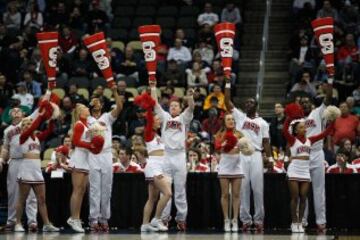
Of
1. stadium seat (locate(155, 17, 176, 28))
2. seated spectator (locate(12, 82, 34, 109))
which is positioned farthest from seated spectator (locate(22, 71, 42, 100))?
stadium seat (locate(155, 17, 176, 28))

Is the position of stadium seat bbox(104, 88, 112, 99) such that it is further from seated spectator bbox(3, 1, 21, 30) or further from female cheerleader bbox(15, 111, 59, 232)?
female cheerleader bbox(15, 111, 59, 232)

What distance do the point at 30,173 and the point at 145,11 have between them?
10363mm

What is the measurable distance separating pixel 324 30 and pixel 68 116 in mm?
7064

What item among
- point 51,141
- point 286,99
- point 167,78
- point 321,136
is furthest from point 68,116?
point 321,136

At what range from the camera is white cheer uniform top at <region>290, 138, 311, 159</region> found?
20.5 meters

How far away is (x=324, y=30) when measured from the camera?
20.7 m

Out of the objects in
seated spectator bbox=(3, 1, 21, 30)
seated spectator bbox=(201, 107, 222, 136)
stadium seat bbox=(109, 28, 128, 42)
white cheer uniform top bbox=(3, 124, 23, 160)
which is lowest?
white cheer uniform top bbox=(3, 124, 23, 160)

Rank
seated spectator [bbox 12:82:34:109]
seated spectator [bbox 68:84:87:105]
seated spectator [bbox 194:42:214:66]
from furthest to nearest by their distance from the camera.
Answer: seated spectator [bbox 194:42:214:66] → seated spectator [bbox 12:82:34:109] → seated spectator [bbox 68:84:87:105]

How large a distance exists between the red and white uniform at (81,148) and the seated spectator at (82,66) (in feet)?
24.4

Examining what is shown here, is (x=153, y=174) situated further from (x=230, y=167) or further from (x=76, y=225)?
(x=76, y=225)

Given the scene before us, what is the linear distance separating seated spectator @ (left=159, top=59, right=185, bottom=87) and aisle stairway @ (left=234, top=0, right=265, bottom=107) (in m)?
1.33

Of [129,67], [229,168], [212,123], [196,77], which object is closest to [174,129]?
[229,168]

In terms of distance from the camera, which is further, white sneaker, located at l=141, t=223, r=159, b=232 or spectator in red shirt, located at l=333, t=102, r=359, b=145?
spectator in red shirt, located at l=333, t=102, r=359, b=145

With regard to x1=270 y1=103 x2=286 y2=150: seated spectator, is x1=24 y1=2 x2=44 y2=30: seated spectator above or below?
above
